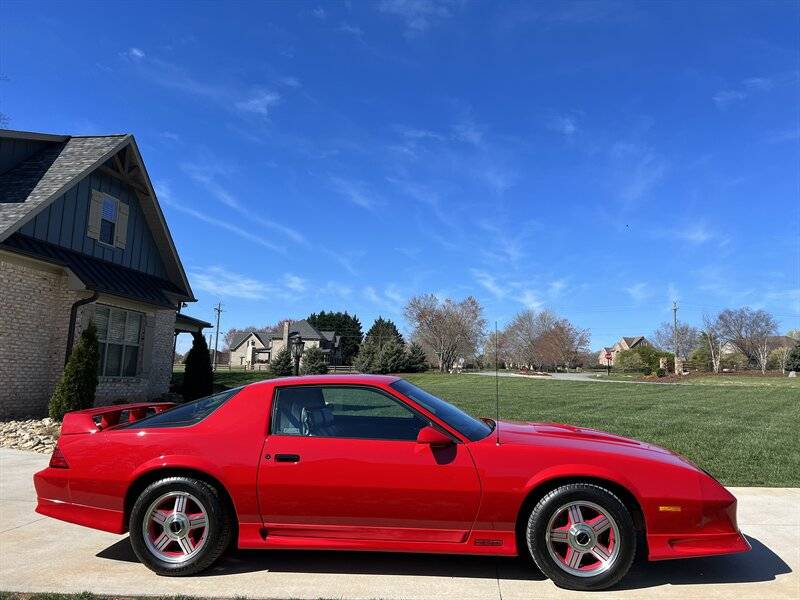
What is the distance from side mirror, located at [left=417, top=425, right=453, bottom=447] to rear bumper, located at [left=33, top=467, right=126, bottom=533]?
7.22ft

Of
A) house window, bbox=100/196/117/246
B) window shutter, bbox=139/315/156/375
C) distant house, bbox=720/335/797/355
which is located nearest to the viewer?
house window, bbox=100/196/117/246

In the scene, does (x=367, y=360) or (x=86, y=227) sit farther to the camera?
(x=367, y=360)

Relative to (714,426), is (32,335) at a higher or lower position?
higher

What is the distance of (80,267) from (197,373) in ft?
19.0

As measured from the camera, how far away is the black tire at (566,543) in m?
3.51

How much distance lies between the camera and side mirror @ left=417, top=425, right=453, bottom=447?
3621 millimetres

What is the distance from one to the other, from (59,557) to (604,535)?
397 cm

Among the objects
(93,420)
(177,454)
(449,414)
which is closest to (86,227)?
(93,420)

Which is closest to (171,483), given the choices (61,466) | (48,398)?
(61,466)

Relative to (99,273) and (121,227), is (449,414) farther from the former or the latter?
(121,227)

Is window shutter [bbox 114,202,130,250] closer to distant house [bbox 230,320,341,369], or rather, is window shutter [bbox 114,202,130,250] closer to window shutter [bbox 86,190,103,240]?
window shutter [bbox 86,190,103,240]

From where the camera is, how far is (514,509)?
3580mm

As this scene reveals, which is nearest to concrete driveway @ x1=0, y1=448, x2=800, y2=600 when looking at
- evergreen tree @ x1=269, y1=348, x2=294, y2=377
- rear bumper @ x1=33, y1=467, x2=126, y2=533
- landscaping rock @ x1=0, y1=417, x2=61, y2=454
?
rear bumper @ x1=33, y1=467, x2=126, y2=533

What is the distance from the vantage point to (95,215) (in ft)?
46.4
